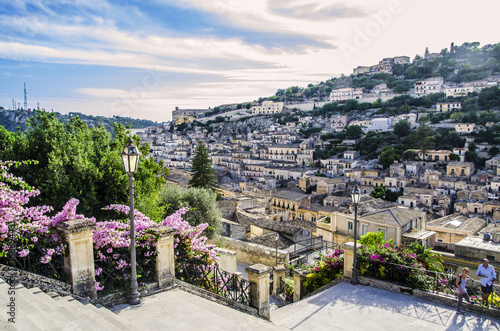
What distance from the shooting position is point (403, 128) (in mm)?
73312

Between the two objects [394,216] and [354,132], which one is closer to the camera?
[394,216]

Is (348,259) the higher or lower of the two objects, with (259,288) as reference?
lower

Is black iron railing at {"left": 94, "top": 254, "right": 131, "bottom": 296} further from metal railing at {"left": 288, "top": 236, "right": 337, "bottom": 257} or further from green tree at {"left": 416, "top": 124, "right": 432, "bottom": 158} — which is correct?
green tree at {"left": 416, "top": 124, "right": 432, "bottom": 158}

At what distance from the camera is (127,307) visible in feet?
18.0

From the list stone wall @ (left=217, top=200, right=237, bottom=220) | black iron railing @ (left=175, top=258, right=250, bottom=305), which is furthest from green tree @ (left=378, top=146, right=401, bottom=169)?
black iron railing @ (left=175, top=258, right=250, bottom=305)

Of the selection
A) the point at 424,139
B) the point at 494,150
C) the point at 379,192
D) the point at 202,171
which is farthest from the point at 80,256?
the point at 494,150

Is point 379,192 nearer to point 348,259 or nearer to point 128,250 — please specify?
point 348,259

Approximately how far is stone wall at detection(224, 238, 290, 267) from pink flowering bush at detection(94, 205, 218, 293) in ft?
18.8

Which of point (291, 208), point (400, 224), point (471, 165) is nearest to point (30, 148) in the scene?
point (400, 224)

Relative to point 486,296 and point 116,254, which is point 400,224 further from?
point 116,254

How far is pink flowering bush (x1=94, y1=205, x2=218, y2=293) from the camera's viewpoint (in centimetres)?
576

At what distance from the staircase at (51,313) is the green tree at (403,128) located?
7751 cm

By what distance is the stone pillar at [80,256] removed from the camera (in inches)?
203

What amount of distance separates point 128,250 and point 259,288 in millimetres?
2452
